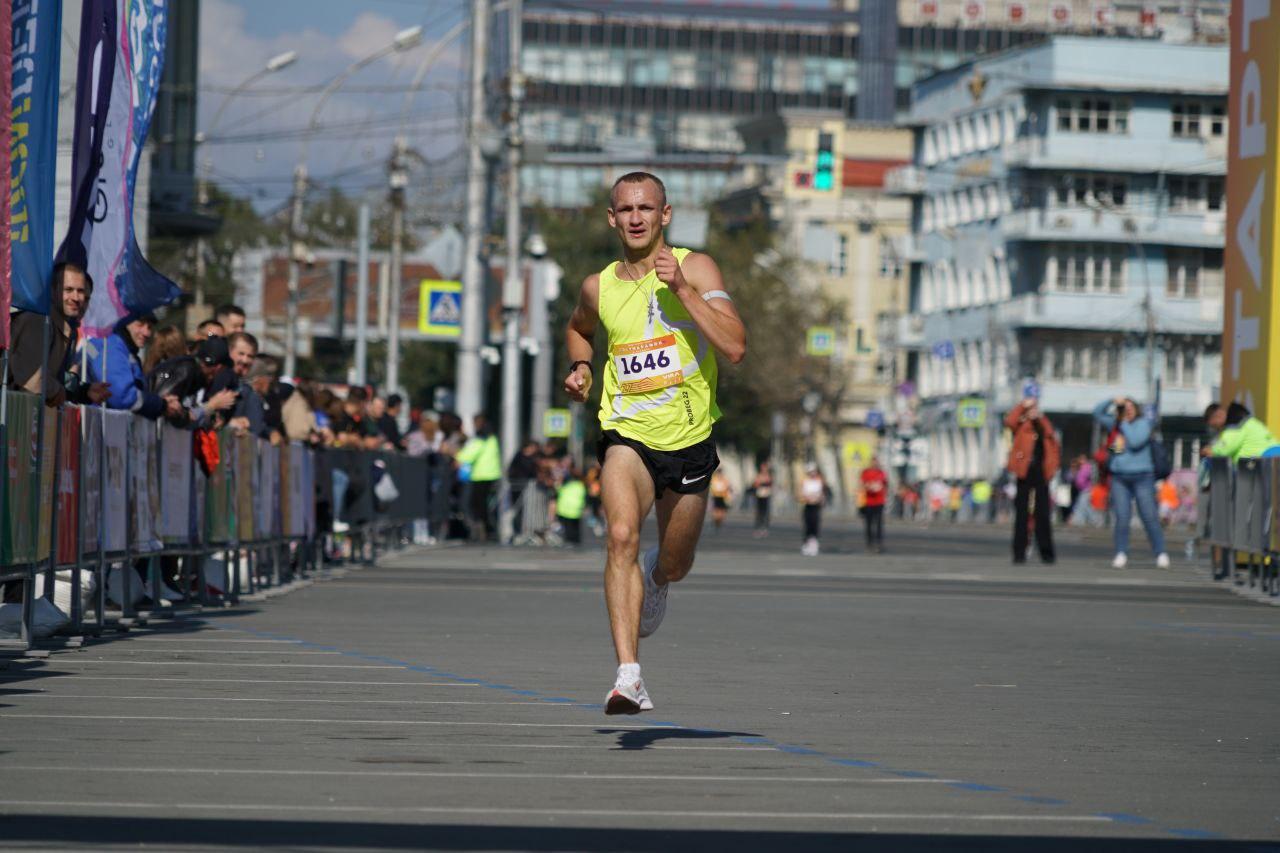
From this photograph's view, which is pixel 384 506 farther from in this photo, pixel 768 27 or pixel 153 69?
pixel 768 27

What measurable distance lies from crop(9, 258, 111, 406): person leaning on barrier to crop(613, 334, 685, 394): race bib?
415cm

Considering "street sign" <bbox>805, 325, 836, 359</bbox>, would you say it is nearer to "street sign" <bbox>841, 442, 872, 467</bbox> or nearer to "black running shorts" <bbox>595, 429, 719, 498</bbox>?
"street sign" <bbox>841, 442, 872, 467</bbox>

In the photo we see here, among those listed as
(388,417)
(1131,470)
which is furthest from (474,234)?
(1131,470)

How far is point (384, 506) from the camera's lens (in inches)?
1218

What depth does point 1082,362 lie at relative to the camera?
4414 inches

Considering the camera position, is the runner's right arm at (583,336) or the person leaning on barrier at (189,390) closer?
the runner's right arm at (583,336)

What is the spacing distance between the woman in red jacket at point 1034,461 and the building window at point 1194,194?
80.6m

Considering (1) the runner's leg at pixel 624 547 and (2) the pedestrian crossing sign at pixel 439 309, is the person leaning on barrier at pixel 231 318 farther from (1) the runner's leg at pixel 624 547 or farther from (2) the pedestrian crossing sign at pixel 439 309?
(2) the pedestrian crossing sign at pixel 439 309

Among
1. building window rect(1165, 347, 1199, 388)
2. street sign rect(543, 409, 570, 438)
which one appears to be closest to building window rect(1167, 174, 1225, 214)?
building window rect(1165, 347, 1199, 388)

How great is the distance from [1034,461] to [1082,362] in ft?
267

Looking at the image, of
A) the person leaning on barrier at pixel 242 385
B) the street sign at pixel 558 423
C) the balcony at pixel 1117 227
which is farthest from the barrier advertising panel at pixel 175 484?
the balcony at pixel 1117 227

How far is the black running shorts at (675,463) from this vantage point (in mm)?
10336

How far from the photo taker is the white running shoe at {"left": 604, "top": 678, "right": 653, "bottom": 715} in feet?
31.2

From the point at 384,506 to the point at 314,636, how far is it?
15.5 metres
